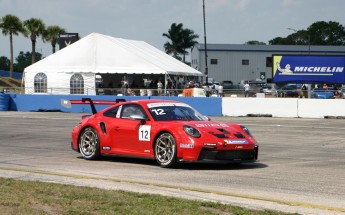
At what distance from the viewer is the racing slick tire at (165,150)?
11223mm

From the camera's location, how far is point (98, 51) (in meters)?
45.5

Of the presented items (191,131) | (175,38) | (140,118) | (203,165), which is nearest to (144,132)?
(140,118)

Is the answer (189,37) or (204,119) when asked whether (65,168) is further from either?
(189,37)

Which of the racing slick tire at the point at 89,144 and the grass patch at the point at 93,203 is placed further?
the racing slick tire at the point at 89,144

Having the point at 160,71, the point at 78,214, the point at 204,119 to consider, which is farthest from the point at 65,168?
the point at 160,71

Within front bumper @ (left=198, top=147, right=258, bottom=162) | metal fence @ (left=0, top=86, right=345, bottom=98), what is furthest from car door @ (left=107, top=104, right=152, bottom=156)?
metal fence @ (left=0, top=86, right=345, bottom=98)

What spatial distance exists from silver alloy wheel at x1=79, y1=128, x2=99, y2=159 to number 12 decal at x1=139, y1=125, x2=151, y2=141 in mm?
1256

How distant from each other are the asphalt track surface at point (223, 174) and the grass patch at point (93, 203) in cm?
56

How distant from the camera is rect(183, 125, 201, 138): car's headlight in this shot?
36.3 feet

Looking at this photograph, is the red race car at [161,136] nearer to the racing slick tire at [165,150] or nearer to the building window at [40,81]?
the racing slick tire at [165,150]

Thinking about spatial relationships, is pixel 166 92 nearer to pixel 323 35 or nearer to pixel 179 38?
pixel 179 38

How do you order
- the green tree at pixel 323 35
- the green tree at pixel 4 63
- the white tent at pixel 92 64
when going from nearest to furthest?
the white tent at pixel 92 64, the green tree at pixel 4 63, the green tree at pixel 323 35

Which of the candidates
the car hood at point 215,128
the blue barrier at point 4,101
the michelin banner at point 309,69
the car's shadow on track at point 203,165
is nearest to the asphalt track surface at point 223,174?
the car's shadow on track at point 203,165

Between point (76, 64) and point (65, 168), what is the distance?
112 feet
